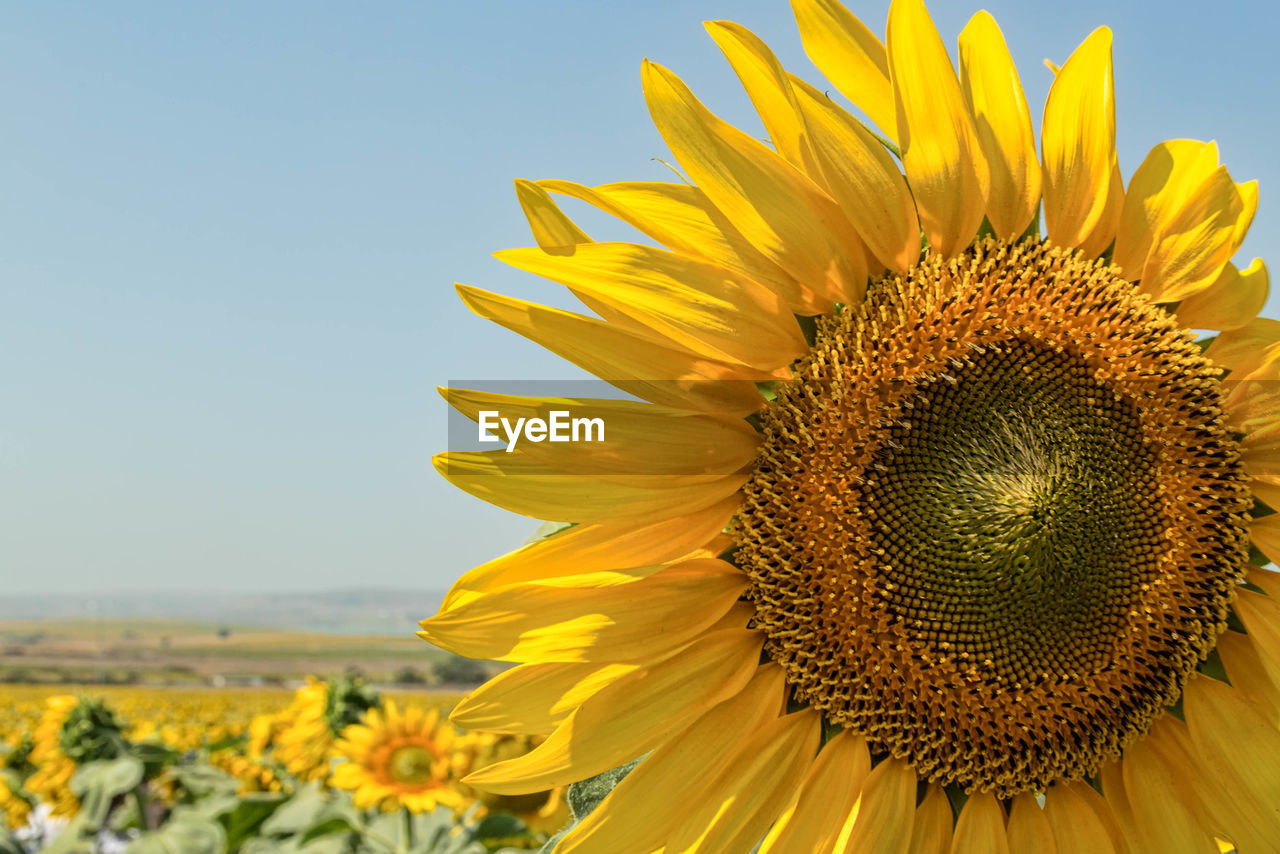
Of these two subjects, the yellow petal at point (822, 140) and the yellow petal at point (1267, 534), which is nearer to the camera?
the yellow petal at point (822, 140)

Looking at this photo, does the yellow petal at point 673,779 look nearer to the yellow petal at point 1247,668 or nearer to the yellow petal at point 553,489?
the yellow petal at point 553,489

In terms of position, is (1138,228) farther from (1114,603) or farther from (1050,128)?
(1114,603)

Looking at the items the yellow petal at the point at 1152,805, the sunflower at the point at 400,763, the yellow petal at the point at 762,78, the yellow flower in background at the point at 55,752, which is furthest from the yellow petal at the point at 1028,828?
the yellow flower in background at the point at 55,752

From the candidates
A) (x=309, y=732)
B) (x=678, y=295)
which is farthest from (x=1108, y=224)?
(x=309, y=732)

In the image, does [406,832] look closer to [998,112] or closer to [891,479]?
[891,479]

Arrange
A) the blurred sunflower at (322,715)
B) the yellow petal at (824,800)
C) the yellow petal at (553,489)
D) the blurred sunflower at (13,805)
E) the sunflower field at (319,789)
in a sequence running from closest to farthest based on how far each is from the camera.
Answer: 1. the yellow petal at (553,489)
2. the yellow petal at (824,800)
3. the sunflower field at (319,789)
4. the blurred sunflower at (322,715)
5. the blurred sunflower at (13,805)

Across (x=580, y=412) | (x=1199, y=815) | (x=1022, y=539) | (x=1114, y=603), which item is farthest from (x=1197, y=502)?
(x=580, y=412)
